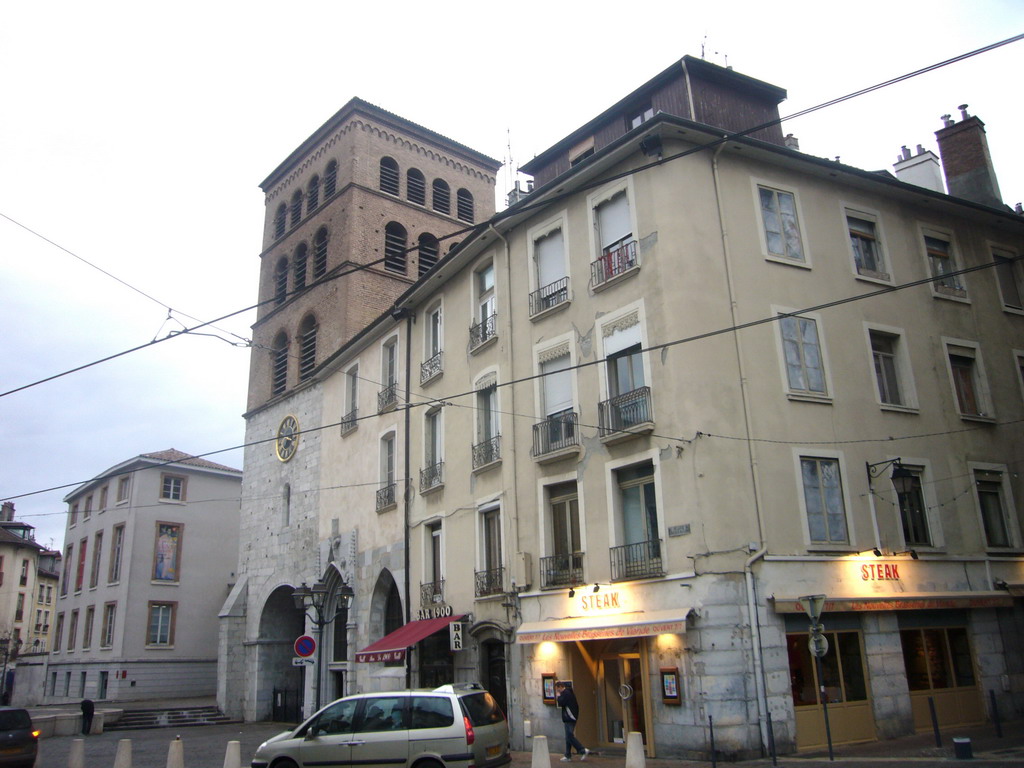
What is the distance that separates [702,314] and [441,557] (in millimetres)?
9527

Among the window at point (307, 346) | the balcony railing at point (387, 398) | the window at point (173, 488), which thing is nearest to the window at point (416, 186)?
the window at point (307, 346)

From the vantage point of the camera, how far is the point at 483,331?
2128 centimetres

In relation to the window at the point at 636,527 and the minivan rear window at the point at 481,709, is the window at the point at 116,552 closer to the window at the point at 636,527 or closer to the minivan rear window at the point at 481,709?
the window at the point at 636,527

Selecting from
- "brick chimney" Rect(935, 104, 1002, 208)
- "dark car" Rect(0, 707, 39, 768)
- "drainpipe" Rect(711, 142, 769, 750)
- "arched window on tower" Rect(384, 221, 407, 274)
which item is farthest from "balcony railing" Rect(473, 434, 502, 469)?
"arched window on tower" Rect(384, 221, 407, 274)

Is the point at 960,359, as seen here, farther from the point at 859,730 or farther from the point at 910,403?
the point at 859,730

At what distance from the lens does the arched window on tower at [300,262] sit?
118 feet

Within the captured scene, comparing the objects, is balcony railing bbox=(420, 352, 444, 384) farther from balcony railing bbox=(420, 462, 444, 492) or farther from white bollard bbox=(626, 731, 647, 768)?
white bollard bbox=(626, 731, 647, 768)

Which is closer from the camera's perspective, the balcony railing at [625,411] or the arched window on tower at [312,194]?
the balcony railing at [625,411]

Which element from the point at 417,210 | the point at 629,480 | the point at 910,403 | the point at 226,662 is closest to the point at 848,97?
the point at 629,480

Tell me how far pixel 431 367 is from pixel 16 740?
1238cm

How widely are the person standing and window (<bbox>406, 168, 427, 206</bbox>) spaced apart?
24.8 metres

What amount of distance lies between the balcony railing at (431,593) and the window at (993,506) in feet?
40.4

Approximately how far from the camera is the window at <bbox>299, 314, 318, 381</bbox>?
32.5 metres

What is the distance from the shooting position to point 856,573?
1572 cm
